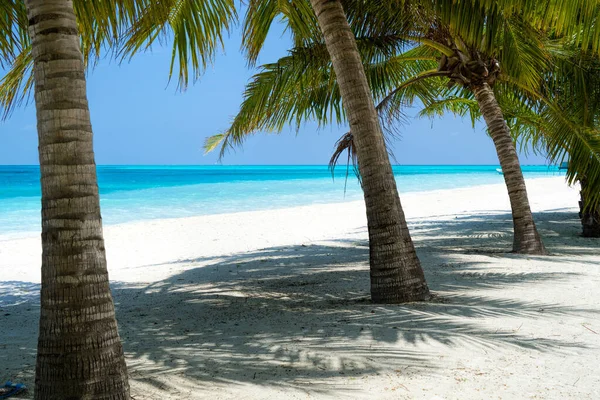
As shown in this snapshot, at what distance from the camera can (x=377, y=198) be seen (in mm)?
5594

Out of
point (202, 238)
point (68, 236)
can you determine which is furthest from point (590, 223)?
point (68, 236)

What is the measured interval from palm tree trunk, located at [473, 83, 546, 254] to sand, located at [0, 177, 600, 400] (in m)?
0.38

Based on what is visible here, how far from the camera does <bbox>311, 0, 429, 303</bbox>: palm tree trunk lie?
5.58 metres

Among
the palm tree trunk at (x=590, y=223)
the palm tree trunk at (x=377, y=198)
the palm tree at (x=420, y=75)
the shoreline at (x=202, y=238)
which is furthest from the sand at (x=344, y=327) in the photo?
the palm tree at (x=420, y=75)

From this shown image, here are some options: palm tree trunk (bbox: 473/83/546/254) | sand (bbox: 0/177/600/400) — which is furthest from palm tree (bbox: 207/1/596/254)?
sand (bbox: 0/177/600/400)

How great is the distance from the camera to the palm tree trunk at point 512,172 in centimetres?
879

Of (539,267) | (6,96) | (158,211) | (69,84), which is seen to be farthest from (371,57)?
(158,211)

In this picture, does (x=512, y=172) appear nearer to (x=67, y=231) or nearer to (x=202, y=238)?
(x=67, y=231)

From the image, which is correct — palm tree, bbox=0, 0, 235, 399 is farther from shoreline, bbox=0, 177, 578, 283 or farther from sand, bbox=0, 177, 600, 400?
shoreline, bbox=0, 177, 578, 283

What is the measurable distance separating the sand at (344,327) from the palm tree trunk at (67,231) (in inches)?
21.2

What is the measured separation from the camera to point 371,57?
8.03 meters

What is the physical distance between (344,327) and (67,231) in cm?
245

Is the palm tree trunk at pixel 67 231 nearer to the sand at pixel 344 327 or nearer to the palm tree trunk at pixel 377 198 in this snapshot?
the sand at pixel 344 327

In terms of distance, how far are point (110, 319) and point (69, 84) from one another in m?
1.14
